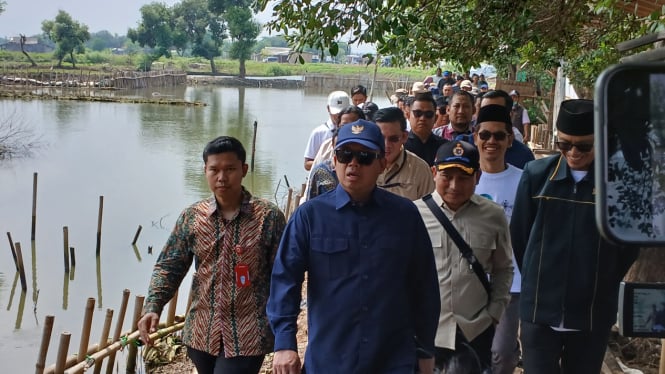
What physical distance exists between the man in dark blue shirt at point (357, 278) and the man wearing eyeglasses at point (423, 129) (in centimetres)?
290

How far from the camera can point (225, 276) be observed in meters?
3.79

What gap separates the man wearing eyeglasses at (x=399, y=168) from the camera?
4.98 m

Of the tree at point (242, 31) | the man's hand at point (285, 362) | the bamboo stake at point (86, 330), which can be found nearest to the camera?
the man's hand at point (285, 362)

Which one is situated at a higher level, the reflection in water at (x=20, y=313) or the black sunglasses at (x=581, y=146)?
the black sunglasses at (x=581, y=146)

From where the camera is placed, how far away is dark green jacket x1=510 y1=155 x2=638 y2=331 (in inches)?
144

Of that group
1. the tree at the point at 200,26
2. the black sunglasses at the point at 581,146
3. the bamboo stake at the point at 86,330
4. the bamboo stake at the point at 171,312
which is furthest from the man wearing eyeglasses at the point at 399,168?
the tree at the point at 200,26

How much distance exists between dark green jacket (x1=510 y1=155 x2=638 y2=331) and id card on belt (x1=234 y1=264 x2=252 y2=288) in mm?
1297

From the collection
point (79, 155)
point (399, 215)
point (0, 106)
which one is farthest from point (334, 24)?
point (0, 106)

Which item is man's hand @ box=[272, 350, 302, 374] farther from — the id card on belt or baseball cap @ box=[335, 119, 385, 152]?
baseball cap @ box=[335, 119, 385, 152]

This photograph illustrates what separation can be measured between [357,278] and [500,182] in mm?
1812

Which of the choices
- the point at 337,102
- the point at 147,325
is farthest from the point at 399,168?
the point at 337,102

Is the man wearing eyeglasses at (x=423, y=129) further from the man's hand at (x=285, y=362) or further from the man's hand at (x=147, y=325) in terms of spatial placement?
the man's hand at (x=285, y=362)

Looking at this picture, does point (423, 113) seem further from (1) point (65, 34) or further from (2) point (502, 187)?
(1) point (65, 34)

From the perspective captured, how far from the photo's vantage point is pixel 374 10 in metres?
4.94
